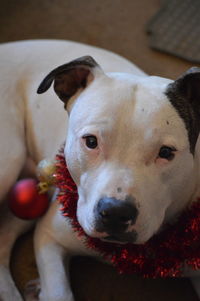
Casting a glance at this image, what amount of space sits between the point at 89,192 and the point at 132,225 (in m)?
0.18

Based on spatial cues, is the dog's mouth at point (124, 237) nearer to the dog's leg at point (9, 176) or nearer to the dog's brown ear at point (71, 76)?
the dog's brown ear at point (71, 76)

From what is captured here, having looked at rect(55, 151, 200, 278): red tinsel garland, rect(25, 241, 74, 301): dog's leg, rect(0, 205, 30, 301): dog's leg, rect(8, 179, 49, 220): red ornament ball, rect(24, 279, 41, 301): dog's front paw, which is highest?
rect(55, 151, 200, 278): red tinsel garland

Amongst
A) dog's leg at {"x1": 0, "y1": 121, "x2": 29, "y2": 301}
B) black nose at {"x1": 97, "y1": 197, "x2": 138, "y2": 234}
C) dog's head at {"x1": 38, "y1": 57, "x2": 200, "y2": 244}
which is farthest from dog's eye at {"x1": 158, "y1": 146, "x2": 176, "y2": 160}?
dog's leg at {"x1": 0, "y1": 121, "x2": 29, "y2": 301}

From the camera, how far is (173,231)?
170 cm

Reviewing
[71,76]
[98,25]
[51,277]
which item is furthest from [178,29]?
[51,277]

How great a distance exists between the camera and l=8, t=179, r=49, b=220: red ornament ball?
6.58 feet

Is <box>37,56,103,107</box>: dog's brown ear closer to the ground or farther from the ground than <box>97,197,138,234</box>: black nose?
farther from the ground

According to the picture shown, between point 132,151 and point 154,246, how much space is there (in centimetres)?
50

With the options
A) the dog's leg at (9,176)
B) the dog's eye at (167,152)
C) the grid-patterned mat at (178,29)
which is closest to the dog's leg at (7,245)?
the dog's leg at (9,176)

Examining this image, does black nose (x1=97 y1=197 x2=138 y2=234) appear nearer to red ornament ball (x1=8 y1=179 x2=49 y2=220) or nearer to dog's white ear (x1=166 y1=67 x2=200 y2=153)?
dog's white ear (x1=166 y1=67 x2=200 y2=153)

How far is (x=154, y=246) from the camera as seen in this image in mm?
1720

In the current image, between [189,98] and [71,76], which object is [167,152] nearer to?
[189,98]

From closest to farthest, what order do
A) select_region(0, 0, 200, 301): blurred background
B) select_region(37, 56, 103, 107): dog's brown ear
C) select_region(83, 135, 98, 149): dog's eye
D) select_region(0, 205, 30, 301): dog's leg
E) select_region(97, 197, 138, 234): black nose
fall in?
1. select_region(97, 197, 138, 234): black nose
2. select_region(83, 135, 98, 149): dog's eye
3. select_region(37, 56, 103, 107): dog's brown ear
4. select_region(0, 205, 30, 301): dog's leg
5. select_region(0, 0, 200, 301): blurred background

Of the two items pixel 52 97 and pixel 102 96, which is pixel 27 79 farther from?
pixel 102 96
